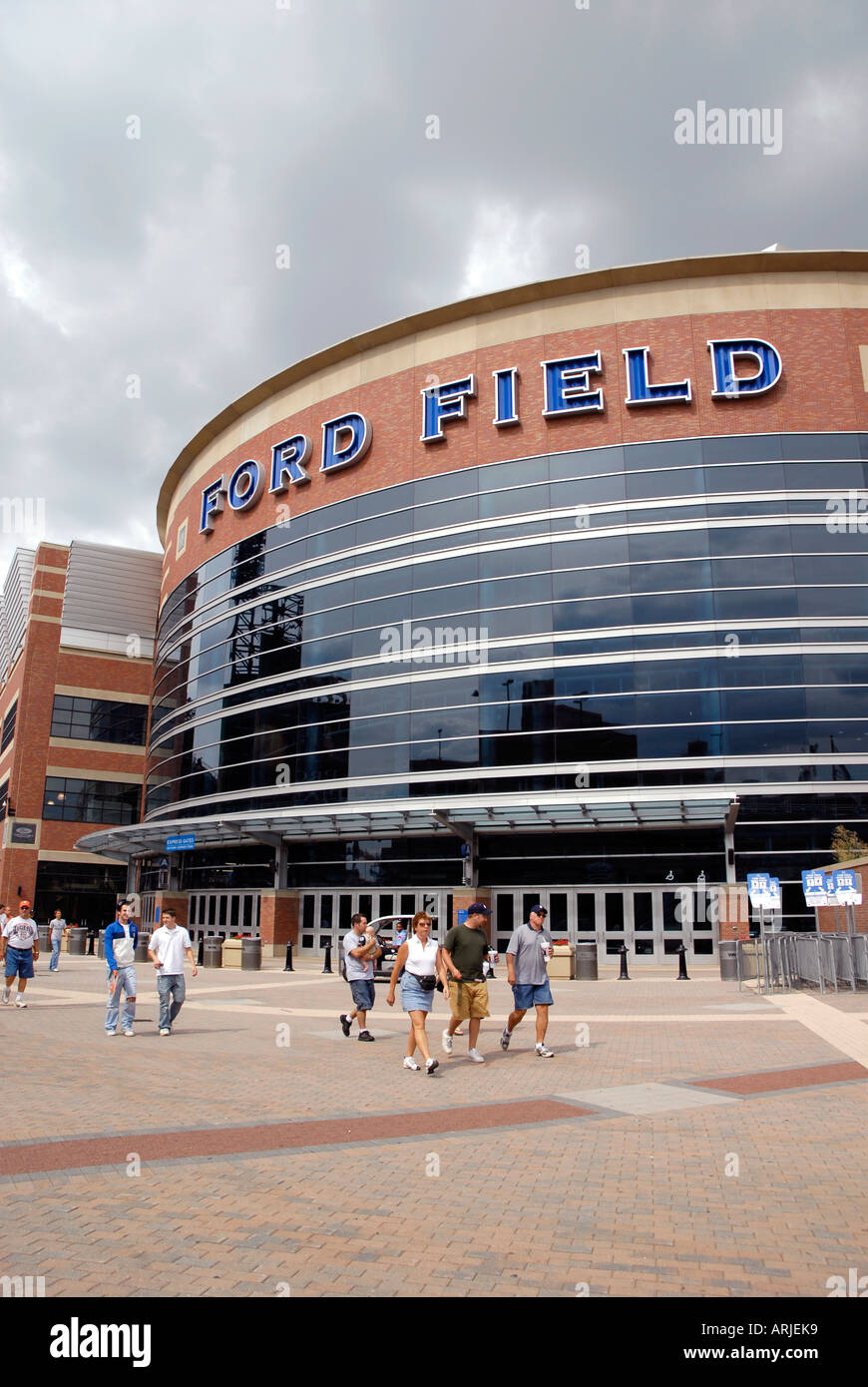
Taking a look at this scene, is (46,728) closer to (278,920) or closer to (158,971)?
(278,920)

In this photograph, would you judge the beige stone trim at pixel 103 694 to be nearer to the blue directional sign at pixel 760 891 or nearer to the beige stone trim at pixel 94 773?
the beige stone trim at pixel 94 773

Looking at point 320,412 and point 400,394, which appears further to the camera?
point 320,412

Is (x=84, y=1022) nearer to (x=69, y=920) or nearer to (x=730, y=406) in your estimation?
(x=730, y=406)

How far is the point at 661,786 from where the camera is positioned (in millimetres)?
31594

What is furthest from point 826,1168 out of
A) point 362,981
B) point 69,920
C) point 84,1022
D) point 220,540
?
point 69,920

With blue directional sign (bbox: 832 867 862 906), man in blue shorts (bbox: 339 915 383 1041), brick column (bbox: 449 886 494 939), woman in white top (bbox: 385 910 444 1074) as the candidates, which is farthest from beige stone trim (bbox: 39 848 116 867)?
woman in white top (bbox: 385 910 444 1074)

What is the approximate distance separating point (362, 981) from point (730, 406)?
2795 centimetres

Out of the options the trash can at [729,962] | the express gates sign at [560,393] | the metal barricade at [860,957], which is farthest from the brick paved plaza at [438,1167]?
the express gates sign at [560,393]

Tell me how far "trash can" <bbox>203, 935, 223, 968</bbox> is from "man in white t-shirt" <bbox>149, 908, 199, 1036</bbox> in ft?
60.7

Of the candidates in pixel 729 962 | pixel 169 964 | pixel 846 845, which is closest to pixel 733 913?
pixel 846 845

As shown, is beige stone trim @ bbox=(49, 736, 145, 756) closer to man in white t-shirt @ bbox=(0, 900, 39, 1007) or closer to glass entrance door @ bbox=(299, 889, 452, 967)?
glass entrance door @ bbox=(299, 889, 452, 967)

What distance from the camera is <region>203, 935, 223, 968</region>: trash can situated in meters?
31.7

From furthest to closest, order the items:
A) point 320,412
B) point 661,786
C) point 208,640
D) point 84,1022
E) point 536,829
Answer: point 208,640 → point 320,412 → point 536,829 → point 661,786 → point 84,1022

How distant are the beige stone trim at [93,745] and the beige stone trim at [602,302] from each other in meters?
26.0
